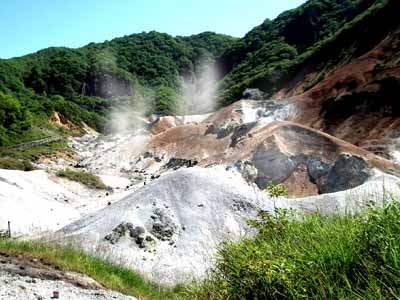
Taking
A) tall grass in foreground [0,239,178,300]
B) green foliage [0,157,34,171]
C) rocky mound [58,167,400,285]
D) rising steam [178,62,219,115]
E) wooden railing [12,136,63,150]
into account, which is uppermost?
tall grass in foreground [0,239,178,300]

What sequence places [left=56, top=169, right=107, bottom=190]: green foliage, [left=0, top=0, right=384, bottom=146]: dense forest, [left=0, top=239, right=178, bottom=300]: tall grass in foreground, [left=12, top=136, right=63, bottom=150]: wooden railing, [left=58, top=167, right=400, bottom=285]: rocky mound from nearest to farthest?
[left=0, top=239, right=178, bottom=300]: tall grass in foreground
[left=58, top=167, right=400, bottom=285]: rocky mound
[left=56, top=169, right=107, bottom=190]: green foliage
[left=12, top=136, right=63, bottom=150]: wooden railing
[left=0, top=0, right=384, bottom=146]: dense forest

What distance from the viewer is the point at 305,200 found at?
2266 cm

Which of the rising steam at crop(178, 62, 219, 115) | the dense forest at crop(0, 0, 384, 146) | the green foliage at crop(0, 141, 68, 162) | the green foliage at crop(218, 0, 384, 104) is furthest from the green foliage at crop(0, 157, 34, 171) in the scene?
the rising steam at crop(178, 62, 219, 115)

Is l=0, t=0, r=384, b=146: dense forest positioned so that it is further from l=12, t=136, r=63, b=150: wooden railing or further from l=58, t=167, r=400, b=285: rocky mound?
l=58, t=167, r=400, b=285: rocky mound

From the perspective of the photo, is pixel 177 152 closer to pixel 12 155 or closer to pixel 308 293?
pixel 12 155

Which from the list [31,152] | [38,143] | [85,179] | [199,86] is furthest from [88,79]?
[85,179]

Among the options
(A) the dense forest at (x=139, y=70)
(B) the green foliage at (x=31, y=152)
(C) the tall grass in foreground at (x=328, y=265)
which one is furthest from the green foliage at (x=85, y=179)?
(C) the tall grass in foreground at (x=328, y=265)

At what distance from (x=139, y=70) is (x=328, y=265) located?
563 feet

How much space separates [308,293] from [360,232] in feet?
2.81

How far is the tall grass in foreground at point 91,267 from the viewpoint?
10.3m

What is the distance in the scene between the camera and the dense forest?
94062 mm

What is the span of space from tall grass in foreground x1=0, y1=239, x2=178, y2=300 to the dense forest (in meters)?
66.4

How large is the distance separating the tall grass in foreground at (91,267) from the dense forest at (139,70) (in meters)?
66.4

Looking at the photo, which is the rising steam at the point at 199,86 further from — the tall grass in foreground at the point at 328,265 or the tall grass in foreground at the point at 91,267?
the tall grass in foreground at the point at 328,265
